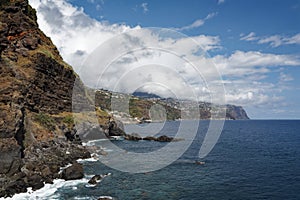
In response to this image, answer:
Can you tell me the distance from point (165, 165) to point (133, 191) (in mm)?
22243

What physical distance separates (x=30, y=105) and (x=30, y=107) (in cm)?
54

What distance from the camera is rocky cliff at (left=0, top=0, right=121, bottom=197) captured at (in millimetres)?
47062

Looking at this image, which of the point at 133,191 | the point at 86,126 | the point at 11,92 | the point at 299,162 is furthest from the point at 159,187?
the point at 86,126

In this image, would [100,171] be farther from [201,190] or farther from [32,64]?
[32,64]

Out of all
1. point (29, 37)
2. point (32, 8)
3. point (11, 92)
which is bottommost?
point (11, 92)

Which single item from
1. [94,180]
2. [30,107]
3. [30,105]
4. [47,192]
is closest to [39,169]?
[47,192]

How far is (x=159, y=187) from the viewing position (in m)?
46.3

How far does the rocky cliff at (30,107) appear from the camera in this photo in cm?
4706

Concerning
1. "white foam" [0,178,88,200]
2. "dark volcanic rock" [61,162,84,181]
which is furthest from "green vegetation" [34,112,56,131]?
"white foam" [0,178,88,200]

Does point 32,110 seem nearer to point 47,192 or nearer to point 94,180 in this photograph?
point 94,180

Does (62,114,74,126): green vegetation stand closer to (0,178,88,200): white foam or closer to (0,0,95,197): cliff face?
(0,0,95,197): cliff face

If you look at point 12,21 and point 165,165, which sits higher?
point 12,21

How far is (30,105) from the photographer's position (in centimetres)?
7412

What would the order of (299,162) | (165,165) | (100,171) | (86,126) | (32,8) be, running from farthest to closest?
(86,126)
(32,8)
(299,162)
(165,165)
(100,171)
